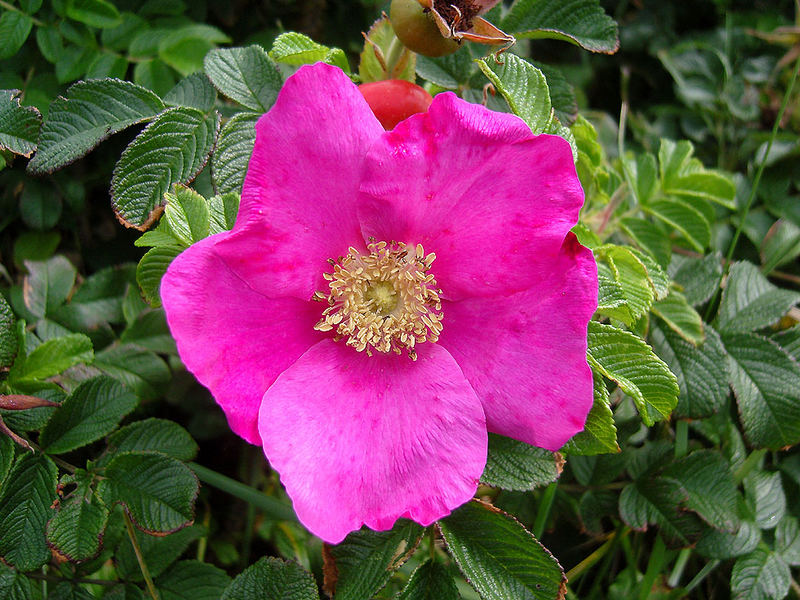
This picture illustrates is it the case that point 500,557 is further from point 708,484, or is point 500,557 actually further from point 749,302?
point 749,302

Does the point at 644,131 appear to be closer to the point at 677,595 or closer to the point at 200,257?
the point at 677,595

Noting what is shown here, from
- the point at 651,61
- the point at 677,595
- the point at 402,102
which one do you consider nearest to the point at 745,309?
the point at 677,595

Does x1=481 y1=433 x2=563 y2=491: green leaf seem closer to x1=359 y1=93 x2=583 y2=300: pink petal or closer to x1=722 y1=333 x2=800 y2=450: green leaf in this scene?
x1=359 y1=93 x2=583 y2=300: pink petal

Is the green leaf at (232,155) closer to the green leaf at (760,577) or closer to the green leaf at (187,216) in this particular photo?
the green leaf at (187,216)

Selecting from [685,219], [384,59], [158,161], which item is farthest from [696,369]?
[158,161]

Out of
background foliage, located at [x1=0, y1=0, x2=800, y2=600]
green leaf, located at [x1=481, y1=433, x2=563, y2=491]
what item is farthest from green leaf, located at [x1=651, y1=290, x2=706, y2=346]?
green leaf, located at [x1=481, y1=433, x2=563, y2=491]

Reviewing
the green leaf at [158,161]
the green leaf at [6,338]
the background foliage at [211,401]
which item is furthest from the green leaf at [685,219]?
the green leaf at [6,338]
